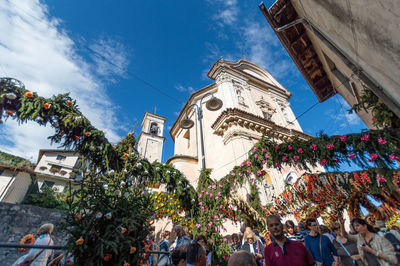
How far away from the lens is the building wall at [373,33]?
2.23 m

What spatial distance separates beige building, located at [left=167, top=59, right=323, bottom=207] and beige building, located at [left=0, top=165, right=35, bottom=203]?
16.8 m

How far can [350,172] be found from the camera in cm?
546

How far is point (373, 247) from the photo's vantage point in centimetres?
291

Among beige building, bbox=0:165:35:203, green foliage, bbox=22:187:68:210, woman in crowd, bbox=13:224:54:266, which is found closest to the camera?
woman in crowd, bbox=13:224:54:266

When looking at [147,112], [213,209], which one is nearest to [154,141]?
[147,112]

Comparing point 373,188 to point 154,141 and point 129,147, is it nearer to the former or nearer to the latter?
point 129,147

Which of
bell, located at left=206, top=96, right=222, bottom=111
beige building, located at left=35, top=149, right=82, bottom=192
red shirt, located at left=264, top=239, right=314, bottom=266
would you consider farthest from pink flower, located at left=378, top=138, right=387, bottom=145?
beige building, located at left=35, top=149, right=82, bottom=192

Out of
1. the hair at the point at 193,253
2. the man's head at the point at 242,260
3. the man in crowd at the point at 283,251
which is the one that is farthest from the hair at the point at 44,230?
the man in crowd at the point at 283,251

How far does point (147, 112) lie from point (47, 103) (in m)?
22.7

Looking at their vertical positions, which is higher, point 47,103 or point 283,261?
point 47,103

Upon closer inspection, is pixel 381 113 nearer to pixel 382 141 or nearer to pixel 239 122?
pixel 382 141

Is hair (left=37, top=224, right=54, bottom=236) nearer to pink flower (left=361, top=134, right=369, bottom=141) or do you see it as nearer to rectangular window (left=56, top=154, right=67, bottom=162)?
pink flower (left=361, top=134, right=369, bottom=141)

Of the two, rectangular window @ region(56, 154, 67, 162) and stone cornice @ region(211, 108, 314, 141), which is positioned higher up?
rectangular window @ region(56, 154, 67, 162)

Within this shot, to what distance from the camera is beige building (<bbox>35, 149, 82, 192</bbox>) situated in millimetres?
24453
